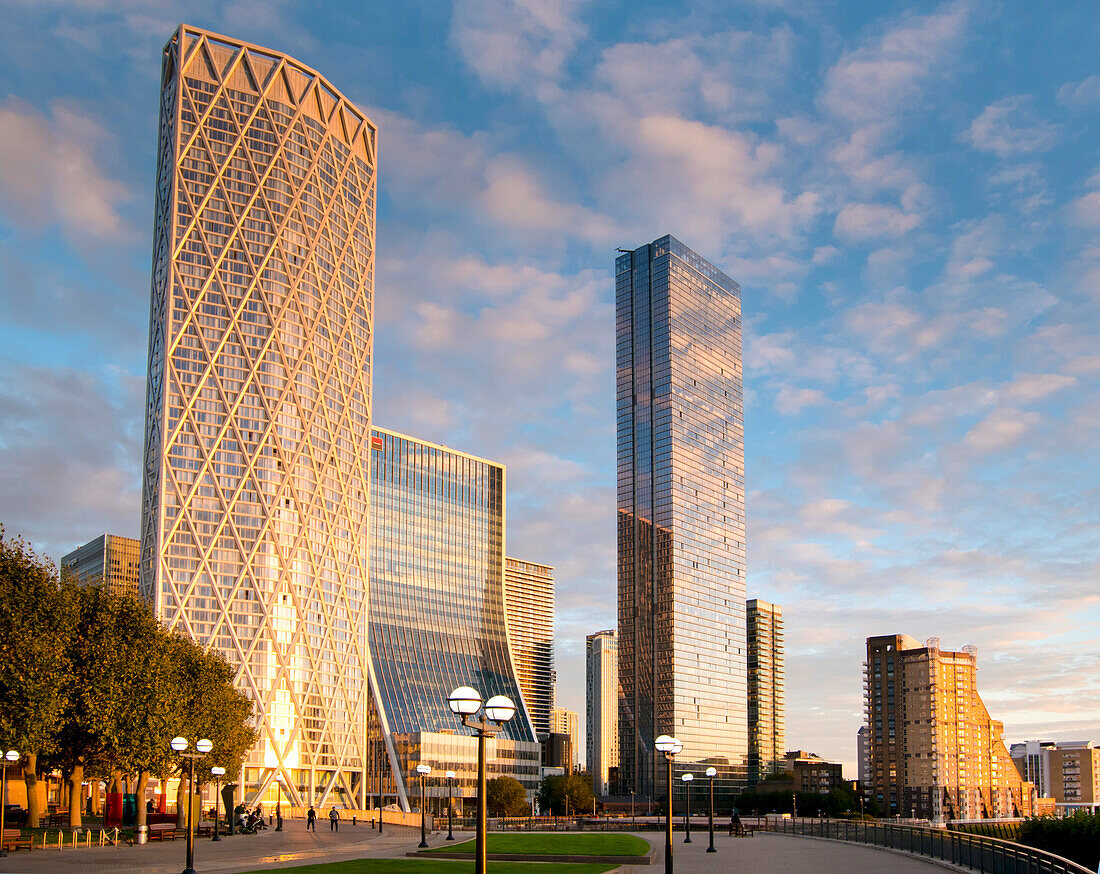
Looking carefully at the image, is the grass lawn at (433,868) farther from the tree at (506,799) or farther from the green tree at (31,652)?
the tree at (506,799)

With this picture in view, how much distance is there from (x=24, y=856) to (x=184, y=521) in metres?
98.2

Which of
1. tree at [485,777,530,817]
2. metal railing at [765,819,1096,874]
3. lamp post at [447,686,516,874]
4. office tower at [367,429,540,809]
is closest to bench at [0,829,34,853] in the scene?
lamp post at [447,686,516,874]

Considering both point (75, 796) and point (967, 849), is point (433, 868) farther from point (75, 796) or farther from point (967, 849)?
point (75, 796)

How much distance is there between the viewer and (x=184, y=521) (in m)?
138

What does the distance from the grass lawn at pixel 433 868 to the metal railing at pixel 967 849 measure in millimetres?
12033

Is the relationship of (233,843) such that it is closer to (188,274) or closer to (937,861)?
(937,861)

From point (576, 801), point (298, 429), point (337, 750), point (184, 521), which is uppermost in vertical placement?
point (298, 429)

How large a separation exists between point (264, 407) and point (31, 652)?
308 ft

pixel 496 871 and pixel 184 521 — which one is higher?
pixel 184 521

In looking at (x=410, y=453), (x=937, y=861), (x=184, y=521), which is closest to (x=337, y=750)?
(x=184, y=521)

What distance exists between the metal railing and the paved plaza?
1.06 m

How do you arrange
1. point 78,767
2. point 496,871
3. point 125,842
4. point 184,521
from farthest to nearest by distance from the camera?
point 184,521, point 78,767, point 125,842, point 496,871

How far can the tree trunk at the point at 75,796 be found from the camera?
198 ft

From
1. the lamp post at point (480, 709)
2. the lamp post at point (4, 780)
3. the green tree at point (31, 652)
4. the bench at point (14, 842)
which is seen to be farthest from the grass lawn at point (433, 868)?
the green tree at point (31, 652)
